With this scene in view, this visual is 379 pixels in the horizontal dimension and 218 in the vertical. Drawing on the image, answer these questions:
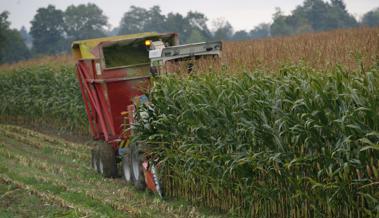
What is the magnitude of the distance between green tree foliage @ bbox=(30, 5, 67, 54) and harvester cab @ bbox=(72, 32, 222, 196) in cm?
5394

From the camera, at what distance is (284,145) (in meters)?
8.19

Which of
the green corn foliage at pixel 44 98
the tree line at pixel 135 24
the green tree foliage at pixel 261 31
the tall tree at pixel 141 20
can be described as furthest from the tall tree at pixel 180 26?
the green corn foliage at pixel 44 98

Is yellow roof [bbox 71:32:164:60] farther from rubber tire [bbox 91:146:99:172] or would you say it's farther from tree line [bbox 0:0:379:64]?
tree line [bbox 0:0:379:64]

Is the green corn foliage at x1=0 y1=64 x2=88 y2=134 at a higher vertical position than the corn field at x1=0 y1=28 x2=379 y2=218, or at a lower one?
lower

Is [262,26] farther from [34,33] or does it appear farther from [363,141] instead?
[363,141]

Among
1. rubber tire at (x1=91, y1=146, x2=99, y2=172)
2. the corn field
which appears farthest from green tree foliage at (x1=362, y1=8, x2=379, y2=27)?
the corn field

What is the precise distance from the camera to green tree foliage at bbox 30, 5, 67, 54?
223ft

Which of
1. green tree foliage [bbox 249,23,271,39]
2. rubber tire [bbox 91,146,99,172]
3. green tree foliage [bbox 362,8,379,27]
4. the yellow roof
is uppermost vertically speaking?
the yellow roof

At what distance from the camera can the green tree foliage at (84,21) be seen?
244 feet

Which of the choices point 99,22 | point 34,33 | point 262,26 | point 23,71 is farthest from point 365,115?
point 262,26

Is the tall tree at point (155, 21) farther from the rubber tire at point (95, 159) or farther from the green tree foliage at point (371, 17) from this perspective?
the rubber tire at point (95, 159)

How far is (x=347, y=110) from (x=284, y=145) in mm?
1293

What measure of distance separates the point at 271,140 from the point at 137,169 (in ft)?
13.4

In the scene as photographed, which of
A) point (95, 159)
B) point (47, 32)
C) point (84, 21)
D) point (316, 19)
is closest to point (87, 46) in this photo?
point (95, 159)
